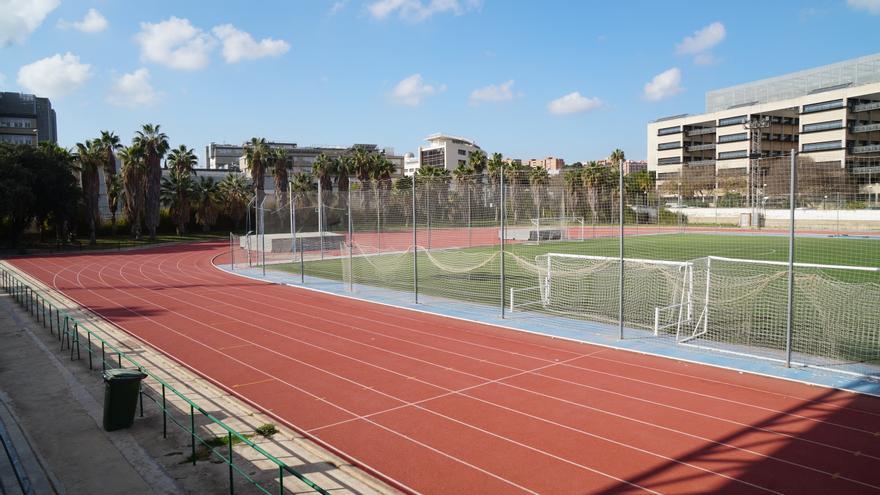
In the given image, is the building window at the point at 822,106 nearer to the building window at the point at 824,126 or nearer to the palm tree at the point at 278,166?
the building window at the point at 824,126

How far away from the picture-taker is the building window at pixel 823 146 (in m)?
62.2

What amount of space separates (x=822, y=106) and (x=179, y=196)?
6864cm

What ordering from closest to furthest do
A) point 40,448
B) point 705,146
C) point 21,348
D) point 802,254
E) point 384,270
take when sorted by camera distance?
1. point 40,448
2. point 21,348
3. point 384,270
4. point 802,254
5. point 705,146

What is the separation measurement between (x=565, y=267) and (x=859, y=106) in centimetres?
6136

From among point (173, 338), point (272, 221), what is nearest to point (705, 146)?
point (272, 221)

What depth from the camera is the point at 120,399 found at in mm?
7609

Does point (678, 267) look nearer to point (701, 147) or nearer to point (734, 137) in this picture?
point (734, 137)

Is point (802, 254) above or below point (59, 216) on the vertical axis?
below

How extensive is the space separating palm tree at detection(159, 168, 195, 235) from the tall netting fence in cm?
2740

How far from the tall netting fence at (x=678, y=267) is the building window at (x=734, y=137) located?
41880mm

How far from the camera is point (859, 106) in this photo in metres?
61.2

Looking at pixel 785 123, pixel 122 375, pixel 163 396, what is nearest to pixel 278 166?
pixel 122 375

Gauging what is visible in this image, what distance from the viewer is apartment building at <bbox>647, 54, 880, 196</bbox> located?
61.6 meters

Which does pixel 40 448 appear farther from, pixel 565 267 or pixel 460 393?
pixel 565 267
